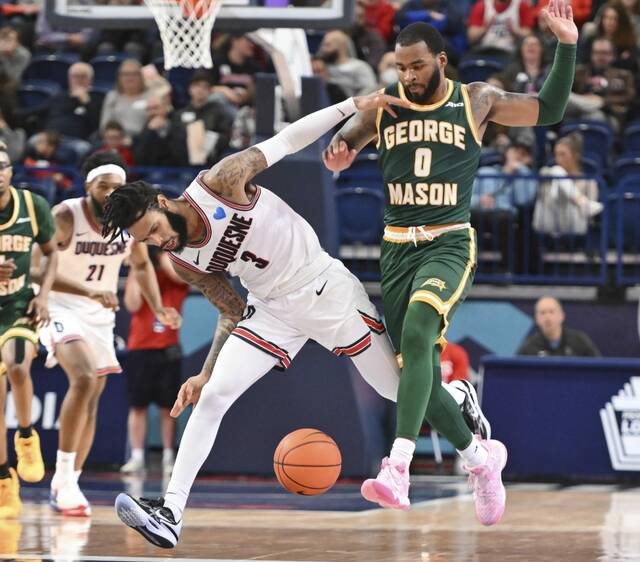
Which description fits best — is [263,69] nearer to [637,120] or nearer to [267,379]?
[637,120]

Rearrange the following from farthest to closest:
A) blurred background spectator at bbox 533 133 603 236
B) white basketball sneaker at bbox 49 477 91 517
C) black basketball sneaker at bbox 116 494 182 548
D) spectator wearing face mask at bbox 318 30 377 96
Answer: spectator wearing face mask at bbox 318 30 377 96 → blurred background spectator at bbox 533 133 603 236 → white basketball sneaker at bbox 49 477 91 517 → black basketball sneaker at bbox 116 494 182 548

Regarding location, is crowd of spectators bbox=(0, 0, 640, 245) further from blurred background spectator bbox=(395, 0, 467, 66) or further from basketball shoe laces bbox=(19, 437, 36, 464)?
basketball shoe laces bbox=(19, 437, 36, 464)

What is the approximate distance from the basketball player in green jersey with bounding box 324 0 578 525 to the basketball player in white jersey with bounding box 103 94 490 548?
19 centimetres

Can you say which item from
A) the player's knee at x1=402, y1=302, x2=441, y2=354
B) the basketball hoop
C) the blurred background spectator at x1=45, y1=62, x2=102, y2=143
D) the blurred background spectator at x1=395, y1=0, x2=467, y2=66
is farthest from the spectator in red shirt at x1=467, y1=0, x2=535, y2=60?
the player's knee at x1=402, y1=302, x2=441, y2=354

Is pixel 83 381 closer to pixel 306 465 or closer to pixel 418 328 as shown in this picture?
pixel 306 465

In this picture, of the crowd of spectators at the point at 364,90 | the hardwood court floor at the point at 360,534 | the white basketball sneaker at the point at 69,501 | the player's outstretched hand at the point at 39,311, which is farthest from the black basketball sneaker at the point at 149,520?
the crowd of spectators at the point at 364,90

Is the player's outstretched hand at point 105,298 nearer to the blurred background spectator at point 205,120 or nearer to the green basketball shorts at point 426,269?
the green basketball shorts at point 426,269

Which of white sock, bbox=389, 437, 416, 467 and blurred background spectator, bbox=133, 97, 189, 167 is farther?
blurred background spectator, bbox=133, 97, 189, 167

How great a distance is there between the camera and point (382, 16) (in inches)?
679

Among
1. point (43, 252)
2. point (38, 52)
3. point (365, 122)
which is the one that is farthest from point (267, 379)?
point (38, 52)

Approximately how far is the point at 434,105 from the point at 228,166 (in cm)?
120

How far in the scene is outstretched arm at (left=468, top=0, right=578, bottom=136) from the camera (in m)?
7.55

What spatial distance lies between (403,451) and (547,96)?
6.96ft

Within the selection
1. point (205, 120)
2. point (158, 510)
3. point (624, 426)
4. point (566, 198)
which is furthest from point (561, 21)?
point (205, 120)
